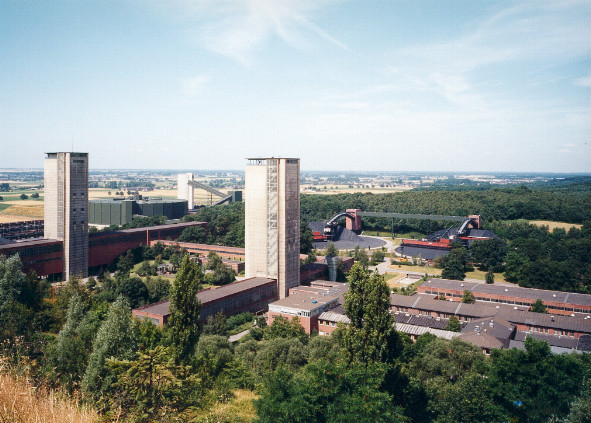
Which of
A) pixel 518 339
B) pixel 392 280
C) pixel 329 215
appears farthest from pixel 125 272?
pixel 329 215

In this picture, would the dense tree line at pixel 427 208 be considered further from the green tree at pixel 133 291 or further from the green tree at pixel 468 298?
the green tree at pixel 468 298

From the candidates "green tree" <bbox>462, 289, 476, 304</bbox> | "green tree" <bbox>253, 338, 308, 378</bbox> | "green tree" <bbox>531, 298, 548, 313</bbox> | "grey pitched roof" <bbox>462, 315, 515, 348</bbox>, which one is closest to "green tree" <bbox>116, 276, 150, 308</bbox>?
"green tree" <bbox>253, 338, 308, 378</bbox>

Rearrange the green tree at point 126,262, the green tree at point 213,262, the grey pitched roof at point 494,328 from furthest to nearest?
the green tree at point 213,262
the green tree at point 126,262
the grey pitched roof at point 494,328

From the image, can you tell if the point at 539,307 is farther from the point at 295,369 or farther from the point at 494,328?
the point at 295,369

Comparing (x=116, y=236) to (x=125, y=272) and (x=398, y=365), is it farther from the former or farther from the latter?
(x=398, y=365)

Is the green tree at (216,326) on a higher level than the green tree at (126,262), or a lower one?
lower

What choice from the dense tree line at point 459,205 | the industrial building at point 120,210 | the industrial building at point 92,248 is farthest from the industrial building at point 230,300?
the industrial building at point 120,210

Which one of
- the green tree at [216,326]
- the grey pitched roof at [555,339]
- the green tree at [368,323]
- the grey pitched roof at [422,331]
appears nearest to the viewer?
the green tree at [368,323]

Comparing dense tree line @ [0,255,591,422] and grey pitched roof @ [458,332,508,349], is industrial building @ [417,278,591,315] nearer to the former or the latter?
grey pitched roof @ [458,332,508,349]
